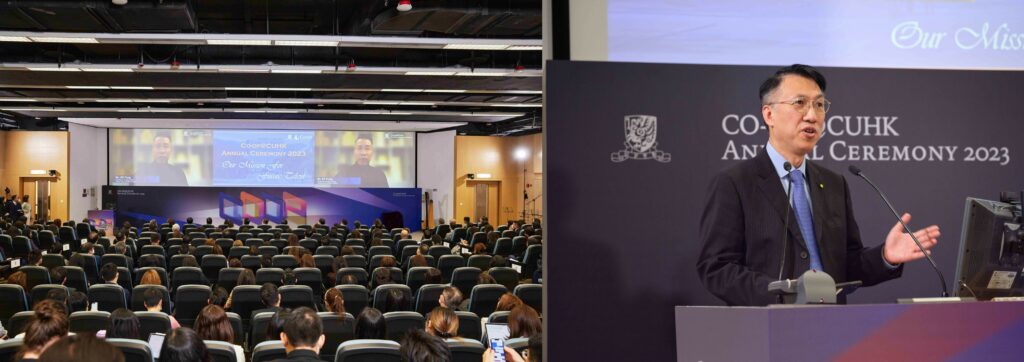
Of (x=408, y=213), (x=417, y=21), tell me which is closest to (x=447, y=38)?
(x=417, y=21)

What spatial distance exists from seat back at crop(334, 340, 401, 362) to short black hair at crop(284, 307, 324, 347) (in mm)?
318

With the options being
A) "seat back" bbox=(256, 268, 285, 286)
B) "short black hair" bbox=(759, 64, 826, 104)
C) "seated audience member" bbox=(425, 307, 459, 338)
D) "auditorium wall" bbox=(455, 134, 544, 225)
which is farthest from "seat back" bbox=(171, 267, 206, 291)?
"auditorium wall" bbox=(455, 134, 544, 225)

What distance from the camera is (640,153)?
Answer: 3422 mm

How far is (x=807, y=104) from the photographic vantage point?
347cm

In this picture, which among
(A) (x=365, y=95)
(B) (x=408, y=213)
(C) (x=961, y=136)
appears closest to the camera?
(C) (x=961, y=136)

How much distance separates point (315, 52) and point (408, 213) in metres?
14.8

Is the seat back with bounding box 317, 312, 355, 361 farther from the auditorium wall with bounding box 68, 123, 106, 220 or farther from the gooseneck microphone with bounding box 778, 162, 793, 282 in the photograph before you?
the auditorium wall with bounding box 68, 123, 106, 220

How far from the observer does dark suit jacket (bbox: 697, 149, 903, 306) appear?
11.0 feet

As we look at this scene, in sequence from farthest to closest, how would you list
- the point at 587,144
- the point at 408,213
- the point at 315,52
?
the point at 408,213
the point at 315,52
the point at 587,144

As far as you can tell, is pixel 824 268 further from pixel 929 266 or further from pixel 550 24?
pixel 550 24

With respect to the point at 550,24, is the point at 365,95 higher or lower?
higher

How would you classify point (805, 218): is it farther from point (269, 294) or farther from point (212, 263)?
point (212, 263)

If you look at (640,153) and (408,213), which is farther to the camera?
(408,213)

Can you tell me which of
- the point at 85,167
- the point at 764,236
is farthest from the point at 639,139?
the point at 85,167
